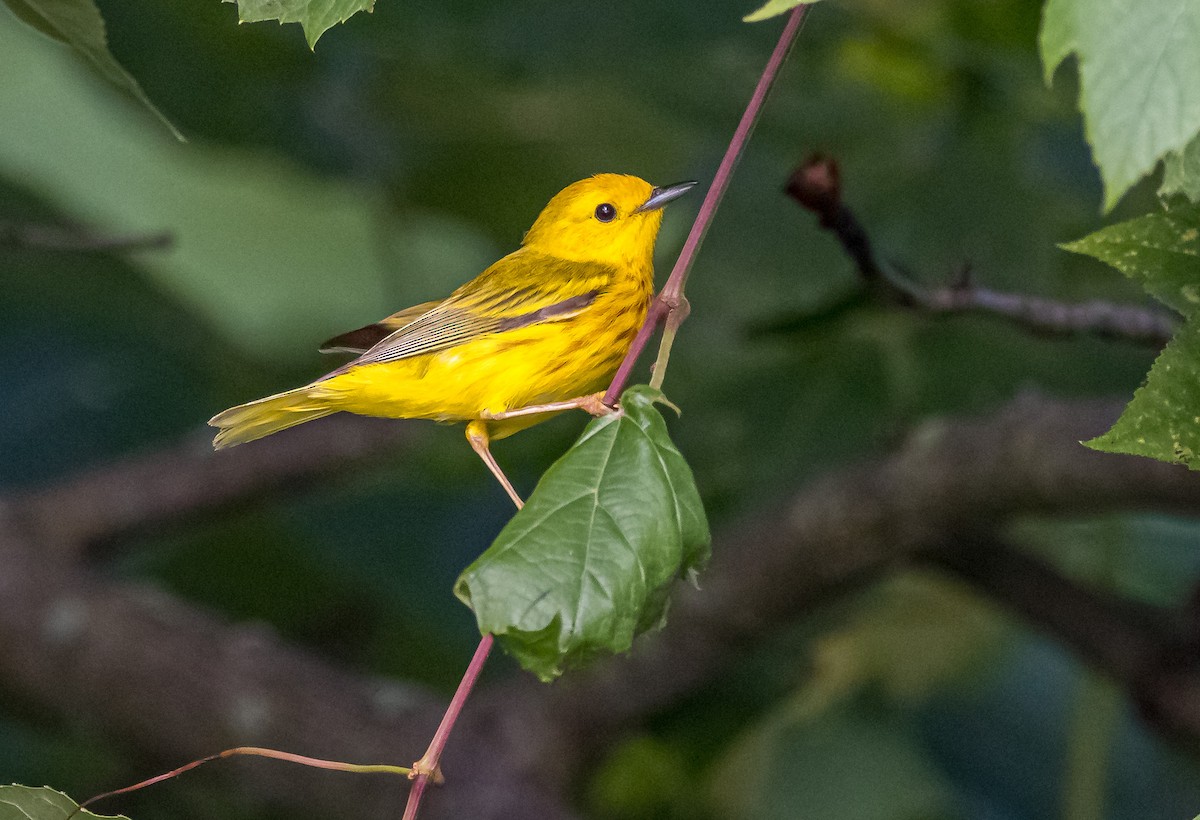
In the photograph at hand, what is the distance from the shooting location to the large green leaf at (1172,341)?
984mm

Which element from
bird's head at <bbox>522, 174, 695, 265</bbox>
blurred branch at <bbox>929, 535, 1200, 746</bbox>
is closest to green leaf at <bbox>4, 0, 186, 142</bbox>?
bird's head at <bbox>522, 174, 695, 265</bbox>

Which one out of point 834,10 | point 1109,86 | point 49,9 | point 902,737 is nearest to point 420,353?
point 49,9

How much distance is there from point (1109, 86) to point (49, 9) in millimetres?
909

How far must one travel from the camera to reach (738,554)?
2820 mm

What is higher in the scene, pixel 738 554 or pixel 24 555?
pixel 738 554

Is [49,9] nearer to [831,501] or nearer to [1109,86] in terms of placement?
[1109,86]

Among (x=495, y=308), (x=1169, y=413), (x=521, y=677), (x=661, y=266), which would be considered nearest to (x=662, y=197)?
(x=495, y=308)

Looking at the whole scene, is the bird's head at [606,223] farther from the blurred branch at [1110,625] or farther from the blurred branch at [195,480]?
the blurred branch at [195,480]

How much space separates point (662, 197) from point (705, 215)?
1.77 feet

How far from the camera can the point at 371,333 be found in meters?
1.22

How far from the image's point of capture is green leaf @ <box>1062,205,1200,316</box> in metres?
1.05

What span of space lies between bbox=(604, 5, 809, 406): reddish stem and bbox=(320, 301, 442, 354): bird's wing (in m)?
0.25

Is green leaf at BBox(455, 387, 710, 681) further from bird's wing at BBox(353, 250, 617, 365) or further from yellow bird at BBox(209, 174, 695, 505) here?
bird's wing at BBox(353, 250, 617, 365)

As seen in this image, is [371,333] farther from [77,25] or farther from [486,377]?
[77,25]
